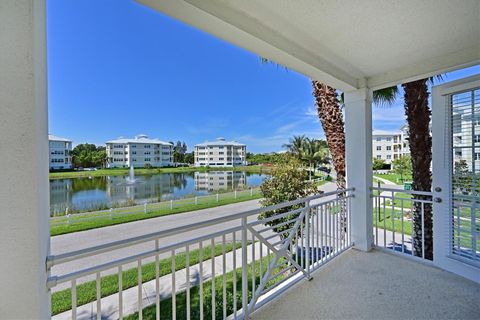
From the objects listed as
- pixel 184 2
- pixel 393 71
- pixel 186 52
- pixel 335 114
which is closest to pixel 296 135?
pixel 186 52

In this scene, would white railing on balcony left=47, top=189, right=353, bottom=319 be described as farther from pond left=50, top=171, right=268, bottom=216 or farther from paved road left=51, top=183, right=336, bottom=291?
pond left=50, top=171, right=268, bottom=216

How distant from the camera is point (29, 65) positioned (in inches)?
31.4

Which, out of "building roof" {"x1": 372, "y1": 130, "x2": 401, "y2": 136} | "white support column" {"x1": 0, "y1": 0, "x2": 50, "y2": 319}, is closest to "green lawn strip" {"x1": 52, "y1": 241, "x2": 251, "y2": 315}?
"white support column" {"x1": 0, "y1": 0, "x2": 50, "y2": 319}

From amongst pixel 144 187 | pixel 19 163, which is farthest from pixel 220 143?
pixel 19 163

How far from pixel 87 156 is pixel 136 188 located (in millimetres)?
4974

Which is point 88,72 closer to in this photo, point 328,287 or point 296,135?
point 296,135

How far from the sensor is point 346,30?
1878 millimetres

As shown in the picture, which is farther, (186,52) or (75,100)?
(75,100)

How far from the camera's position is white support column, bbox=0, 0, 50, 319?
770 mm

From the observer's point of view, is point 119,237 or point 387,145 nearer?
point 119,237

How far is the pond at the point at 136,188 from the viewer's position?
12.1 metres

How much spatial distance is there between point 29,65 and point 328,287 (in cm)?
275

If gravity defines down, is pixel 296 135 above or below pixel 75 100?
below

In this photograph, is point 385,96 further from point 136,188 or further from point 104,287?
point 136,188
